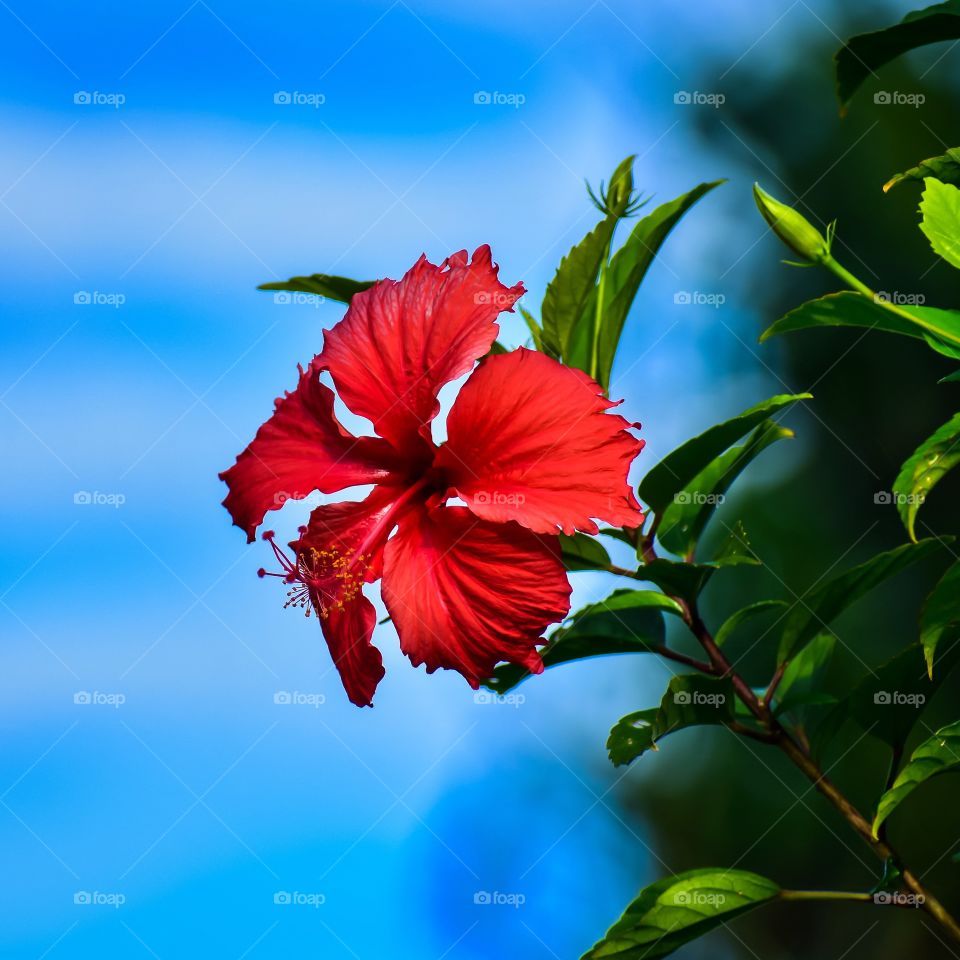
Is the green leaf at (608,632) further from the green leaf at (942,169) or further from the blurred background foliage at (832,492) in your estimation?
the blurred background foliage at (832,492)

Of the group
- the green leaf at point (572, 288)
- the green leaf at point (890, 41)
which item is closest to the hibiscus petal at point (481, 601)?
the green leaf at point (572, 288)

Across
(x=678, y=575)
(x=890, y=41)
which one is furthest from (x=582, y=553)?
(x=890, y=41)

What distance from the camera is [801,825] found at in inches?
162

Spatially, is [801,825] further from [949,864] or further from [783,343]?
[783,343]

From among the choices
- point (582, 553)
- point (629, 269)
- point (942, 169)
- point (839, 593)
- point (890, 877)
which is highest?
point (629, 269)

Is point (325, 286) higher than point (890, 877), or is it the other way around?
point (325, 286)

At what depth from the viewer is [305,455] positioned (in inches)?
53.3

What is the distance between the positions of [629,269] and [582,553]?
1.23ft

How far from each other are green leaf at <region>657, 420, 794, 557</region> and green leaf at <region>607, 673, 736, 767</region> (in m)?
0.19

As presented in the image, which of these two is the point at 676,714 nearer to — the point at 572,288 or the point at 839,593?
the point at 839,593

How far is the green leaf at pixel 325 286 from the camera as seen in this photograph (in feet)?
4.46

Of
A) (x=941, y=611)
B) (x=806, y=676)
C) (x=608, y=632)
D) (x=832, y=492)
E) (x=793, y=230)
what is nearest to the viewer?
(x=941, y=611)

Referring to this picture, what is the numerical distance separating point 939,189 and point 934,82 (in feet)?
12.5

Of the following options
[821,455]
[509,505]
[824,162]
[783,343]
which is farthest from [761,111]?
[509,505]
